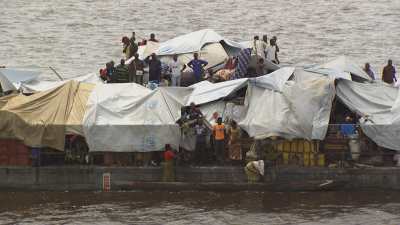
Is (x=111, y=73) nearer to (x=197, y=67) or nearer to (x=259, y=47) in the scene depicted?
(x=197, y=67)

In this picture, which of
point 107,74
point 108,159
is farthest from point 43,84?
point 108,159

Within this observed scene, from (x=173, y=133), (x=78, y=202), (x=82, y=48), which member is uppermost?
(x=82, y=48)

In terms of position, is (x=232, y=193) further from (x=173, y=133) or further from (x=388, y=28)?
(x=388, y=28)

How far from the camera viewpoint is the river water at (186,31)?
2241 cm

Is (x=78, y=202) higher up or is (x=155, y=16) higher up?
(x=155, y=16)

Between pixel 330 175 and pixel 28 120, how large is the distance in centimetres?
883

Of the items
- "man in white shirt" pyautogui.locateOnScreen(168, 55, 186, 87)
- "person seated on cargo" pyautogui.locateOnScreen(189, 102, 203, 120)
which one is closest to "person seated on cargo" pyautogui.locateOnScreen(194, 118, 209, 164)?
"person seated on cargo" pyautogui.locateOnScreen(189, 102, 203, 120)

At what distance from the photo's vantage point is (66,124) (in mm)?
24297

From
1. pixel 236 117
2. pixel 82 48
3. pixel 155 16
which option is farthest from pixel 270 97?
pixel 155 16

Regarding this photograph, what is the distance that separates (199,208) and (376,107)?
629cm

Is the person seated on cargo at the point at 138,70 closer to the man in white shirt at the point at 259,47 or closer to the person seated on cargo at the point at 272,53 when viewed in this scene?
the man in white shirt at the point at 259,47

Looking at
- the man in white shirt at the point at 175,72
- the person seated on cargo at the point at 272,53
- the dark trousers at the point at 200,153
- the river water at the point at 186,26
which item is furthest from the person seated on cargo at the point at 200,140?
the river water at the point at 186,26

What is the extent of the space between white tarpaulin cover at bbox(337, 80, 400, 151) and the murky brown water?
163 centimetres

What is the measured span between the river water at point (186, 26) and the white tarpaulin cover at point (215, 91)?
74.2ft
